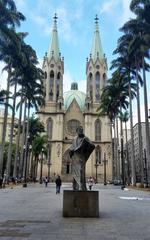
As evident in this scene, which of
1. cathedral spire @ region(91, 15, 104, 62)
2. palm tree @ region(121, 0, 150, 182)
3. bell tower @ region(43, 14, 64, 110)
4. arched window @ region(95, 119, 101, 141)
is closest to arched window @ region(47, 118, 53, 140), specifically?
bell tower @ region(43, 14, 64, 110)

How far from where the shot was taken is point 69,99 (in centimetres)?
8519

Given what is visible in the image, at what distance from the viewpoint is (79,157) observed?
9.90 meters

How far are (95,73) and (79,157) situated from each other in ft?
241

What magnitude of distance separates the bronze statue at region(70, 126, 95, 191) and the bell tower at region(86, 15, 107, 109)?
6853cm

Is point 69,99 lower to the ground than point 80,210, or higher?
higher

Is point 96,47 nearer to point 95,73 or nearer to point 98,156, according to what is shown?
point 95,73

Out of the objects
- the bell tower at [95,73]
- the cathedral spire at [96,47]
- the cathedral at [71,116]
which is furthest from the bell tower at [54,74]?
the cathedral spire at [96,47]

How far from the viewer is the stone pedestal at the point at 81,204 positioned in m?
8.73

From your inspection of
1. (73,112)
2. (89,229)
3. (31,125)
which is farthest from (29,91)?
(89,229)

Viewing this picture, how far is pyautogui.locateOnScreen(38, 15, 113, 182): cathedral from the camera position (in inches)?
2864

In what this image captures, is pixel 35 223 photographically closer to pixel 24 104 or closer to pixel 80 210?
pixel 80 210

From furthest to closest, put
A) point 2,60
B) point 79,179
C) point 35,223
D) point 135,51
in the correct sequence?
point 2,60 → point 135,51 → point 79,179 → point 35,223

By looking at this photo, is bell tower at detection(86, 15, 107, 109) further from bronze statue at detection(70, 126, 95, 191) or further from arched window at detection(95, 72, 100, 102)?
bronze statue at detection(70, 126, 95, 191)

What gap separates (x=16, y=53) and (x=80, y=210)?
30.6 meters
